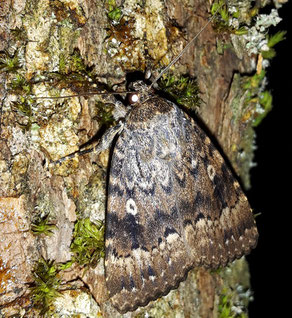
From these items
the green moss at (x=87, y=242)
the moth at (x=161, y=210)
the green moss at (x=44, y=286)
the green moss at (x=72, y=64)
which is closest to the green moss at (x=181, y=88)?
the moth at (x=161, y=210)

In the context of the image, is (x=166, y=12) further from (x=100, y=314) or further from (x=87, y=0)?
(x=100, y=314)

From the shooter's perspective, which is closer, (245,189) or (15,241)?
(15,241)

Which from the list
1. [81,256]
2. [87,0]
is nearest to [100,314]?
[81,256]

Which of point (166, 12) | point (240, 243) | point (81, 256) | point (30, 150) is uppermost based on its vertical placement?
point (166, 12)

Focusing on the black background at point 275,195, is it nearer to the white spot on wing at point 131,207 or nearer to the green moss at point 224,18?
the green moss at point 224,18

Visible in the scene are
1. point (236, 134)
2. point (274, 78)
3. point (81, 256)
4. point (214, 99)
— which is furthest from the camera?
point (274, 78)
